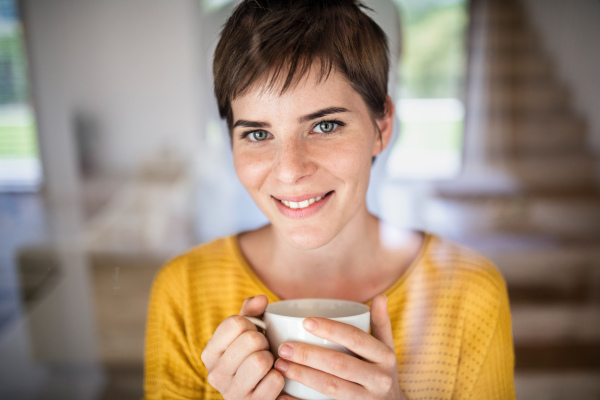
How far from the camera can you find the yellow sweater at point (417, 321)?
1.59 ft

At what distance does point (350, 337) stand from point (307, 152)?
18 centimetres

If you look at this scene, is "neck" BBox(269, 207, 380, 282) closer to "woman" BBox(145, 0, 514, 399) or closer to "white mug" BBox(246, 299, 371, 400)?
"woman" BBox(145, 0, 514, 399)

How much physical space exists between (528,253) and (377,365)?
0.57 m

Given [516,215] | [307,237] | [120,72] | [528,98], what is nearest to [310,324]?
[307,237]

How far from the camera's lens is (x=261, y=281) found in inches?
20.6

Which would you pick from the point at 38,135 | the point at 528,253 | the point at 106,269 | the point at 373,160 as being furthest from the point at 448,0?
the point at 106,269

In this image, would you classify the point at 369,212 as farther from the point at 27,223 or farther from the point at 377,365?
the point at 27,223

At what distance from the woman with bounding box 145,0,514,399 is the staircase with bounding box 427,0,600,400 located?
0.53 feet

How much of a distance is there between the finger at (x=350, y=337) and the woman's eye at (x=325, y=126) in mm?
182

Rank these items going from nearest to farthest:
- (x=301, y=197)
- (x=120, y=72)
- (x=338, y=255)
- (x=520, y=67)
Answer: (x=301, y=197)
(x=338, y=255)
(x=120, y=72)
(x=520, y=67)

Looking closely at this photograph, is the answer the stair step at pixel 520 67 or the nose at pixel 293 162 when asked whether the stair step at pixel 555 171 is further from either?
the nose at pixel 293 162

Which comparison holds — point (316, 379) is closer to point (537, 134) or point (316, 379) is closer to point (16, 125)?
point (16, 125)

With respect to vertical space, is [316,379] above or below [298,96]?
below

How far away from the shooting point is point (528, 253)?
31.6 inches
